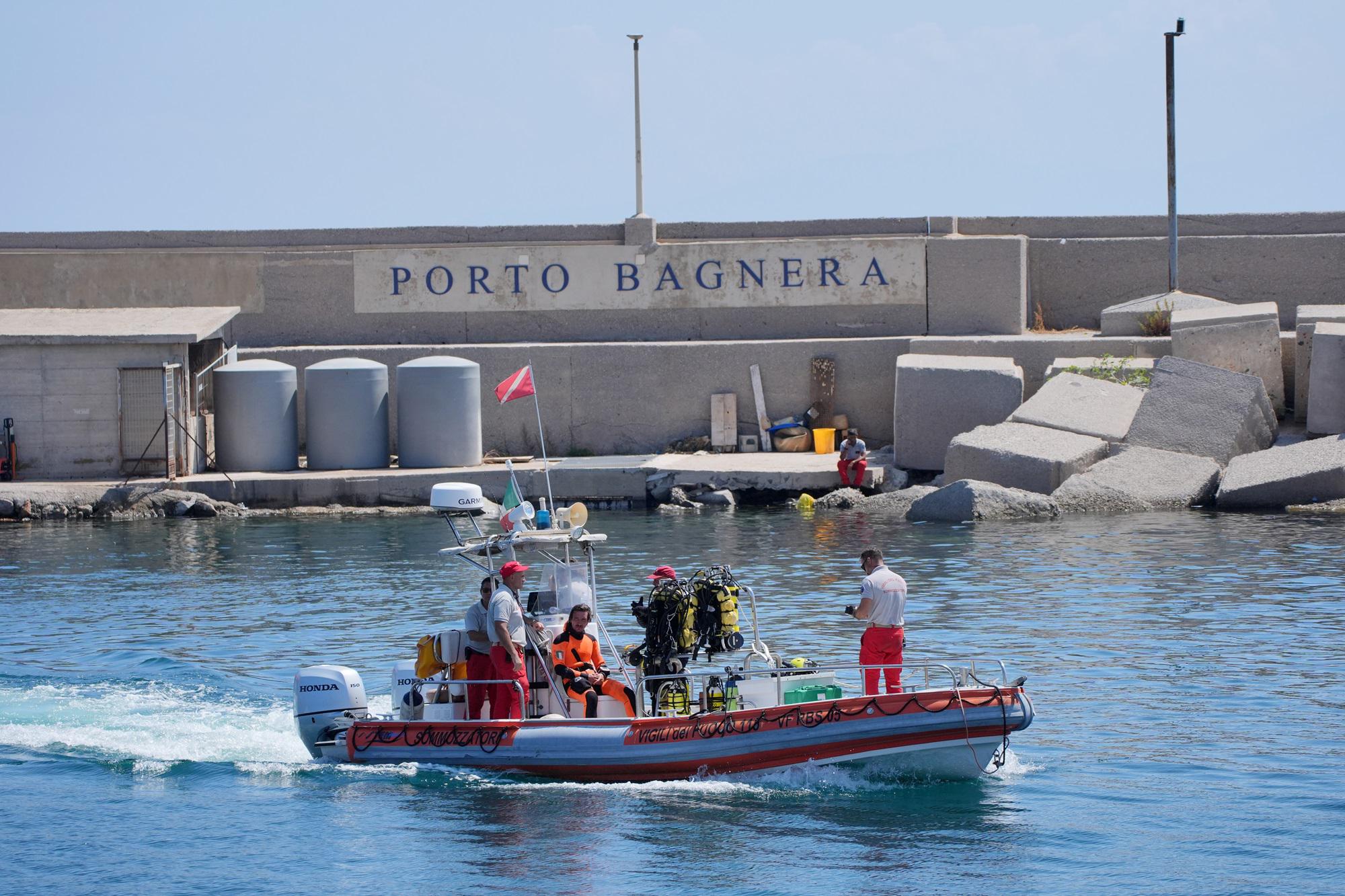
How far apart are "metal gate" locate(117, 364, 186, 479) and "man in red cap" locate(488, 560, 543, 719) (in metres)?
17.9

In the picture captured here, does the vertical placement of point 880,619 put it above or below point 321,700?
above

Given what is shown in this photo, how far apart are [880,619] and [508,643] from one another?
2.93 meters

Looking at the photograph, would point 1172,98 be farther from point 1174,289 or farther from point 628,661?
point 628,661

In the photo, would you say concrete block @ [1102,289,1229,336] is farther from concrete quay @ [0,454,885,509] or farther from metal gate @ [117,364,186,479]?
metal gate @ [117,364,186,479]

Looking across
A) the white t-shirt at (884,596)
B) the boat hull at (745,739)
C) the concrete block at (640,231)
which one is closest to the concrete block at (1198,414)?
the concrete block at (640,231)

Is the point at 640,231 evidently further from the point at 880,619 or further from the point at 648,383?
the point at 880,619

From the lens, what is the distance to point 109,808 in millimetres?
13398

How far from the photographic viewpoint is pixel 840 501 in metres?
28.6

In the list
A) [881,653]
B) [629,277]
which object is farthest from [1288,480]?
[881,653]

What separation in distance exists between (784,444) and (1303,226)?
11568 mm

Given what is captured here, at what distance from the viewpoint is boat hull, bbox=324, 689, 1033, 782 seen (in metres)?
12.7

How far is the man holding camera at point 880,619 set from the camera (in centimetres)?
1308

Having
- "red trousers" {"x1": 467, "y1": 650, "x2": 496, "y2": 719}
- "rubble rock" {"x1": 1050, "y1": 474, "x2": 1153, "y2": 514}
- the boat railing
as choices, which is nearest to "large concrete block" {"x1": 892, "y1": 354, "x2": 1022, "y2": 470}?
"rubble rock" {"x1": 1050, "y1": 474, "x2": 1153, "y2": 514}

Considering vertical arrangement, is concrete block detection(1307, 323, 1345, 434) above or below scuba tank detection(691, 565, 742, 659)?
above
